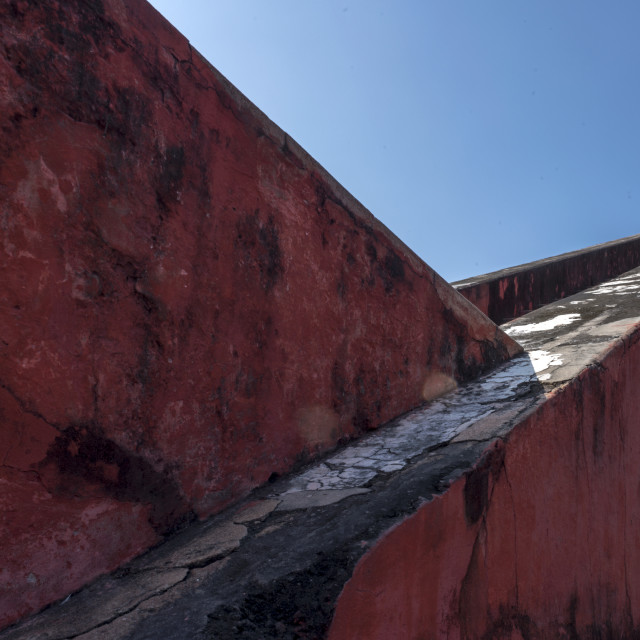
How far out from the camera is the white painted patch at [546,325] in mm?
3094

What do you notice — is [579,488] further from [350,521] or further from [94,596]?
[94,596]

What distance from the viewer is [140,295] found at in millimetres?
1225

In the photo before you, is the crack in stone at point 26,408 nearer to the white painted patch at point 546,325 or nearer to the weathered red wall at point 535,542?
the weathered red wall at point 535,542

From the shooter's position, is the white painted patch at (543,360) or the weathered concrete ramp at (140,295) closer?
the weathered concrete ramp at (140,295)

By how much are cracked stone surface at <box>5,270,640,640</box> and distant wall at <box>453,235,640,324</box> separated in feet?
8.13

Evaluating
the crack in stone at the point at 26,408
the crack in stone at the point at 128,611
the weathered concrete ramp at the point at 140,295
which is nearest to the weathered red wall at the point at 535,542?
the crack in stone at the point at 128,611

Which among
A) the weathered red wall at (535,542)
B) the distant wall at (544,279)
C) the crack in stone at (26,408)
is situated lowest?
the weathered red wall at (535,542)

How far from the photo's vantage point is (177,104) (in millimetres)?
1320

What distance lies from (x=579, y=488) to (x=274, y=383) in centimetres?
115

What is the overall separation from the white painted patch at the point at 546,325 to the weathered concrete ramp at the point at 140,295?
177 cm

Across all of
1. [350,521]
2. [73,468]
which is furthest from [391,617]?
[73,468]

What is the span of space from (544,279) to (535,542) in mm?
4084

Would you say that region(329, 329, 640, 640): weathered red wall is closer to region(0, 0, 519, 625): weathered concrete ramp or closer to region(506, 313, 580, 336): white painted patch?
region(0, 0, 519, 625): weathered concrete ramp

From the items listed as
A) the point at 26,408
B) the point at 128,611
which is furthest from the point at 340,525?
the point at 26,408
